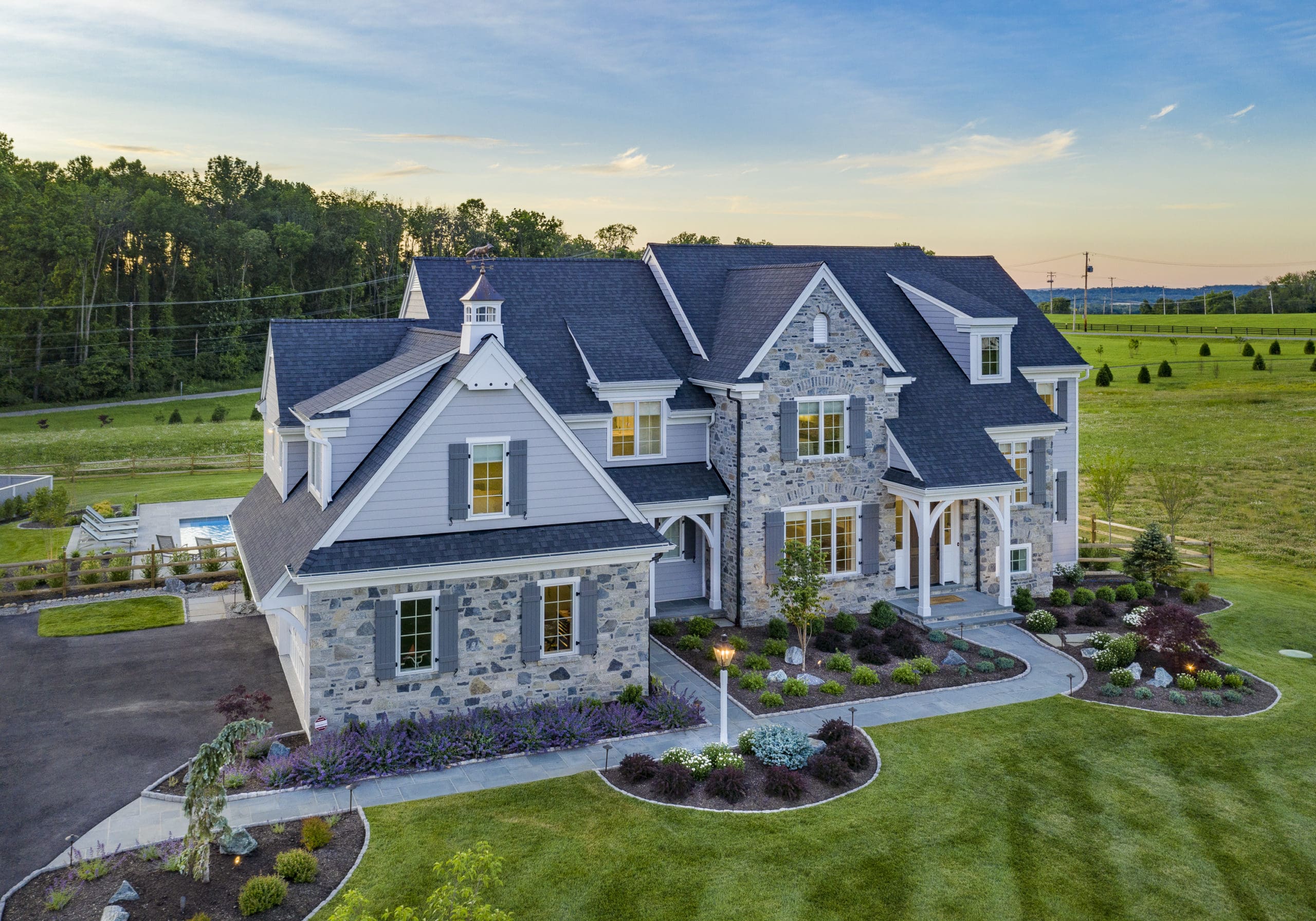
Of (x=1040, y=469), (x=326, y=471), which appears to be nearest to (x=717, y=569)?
(x=1040, y=469)

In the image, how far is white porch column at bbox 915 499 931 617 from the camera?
23828 mm

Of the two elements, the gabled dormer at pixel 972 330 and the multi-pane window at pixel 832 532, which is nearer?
the multi-pane window at pixel 832 532

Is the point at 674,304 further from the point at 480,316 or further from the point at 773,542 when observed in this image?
the point at 480,316

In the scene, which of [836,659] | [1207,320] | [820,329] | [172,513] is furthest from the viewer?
[1207,320]

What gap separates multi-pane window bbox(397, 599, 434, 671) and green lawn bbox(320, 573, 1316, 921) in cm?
283

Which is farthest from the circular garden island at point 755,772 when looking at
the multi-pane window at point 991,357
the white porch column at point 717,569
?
the multi-pane window at point 991,357

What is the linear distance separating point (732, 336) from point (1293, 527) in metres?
29.7

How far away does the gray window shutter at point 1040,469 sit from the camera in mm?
27219

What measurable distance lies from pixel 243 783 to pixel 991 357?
74.1 ft

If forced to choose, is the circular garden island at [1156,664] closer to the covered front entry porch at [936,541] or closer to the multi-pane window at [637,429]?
the covered front entry porch at [936,541]

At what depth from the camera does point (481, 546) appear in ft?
56.8

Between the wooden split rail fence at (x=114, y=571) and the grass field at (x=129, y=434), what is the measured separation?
2197 cm

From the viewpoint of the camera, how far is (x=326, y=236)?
293 ft

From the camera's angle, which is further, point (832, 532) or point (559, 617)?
point (832, 532)
